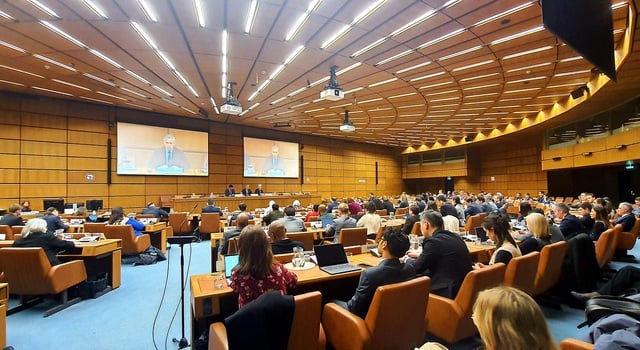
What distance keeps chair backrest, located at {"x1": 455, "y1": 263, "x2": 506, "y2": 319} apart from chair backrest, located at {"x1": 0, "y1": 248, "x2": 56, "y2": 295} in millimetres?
4855

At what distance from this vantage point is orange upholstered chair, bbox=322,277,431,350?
2094 millimetres

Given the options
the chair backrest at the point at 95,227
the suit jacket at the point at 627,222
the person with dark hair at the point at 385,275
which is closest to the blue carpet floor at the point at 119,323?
the person with dark hair at the point at 385,275

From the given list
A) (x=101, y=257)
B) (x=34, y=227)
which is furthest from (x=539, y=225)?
(x=34, y=227)

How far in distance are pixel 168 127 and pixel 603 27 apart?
13437 mm

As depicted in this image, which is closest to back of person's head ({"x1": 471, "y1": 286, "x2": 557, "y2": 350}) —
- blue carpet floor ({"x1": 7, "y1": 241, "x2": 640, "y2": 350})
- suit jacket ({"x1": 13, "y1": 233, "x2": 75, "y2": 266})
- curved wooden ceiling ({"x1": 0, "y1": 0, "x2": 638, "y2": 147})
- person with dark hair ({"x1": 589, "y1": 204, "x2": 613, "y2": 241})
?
blue carpet floor ({"x1": 7, "y1": 241, "x2": 640, "y2": 350})

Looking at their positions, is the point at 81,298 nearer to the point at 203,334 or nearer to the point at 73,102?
the point at 203,334

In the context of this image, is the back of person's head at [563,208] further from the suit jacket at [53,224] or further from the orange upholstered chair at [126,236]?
the suit jacket at [53,224]

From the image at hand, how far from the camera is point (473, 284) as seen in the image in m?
2.51

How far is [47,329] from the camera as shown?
3498 mm

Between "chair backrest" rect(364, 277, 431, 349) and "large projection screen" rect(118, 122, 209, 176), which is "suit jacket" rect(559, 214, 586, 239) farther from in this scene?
"large projection screen" rect(118, 122, 209, 176)

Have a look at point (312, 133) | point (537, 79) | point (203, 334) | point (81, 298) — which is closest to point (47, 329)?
point (81, 298)

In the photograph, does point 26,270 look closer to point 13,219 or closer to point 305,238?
point 305,238

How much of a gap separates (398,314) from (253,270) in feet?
3.60

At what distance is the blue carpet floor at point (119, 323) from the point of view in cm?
317
